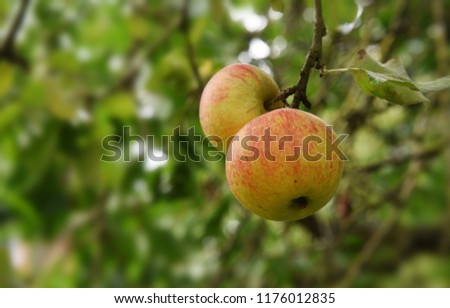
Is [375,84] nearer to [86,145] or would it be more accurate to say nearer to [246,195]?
[246,195]

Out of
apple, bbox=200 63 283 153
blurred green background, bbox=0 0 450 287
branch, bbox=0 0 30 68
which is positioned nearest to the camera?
apple, bbox=200 63 283 153

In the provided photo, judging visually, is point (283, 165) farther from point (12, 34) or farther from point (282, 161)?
point (12, 34)

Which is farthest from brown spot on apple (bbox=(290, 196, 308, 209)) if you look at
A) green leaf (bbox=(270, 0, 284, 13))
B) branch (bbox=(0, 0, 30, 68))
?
branch (bbox=(0, 0, 30, 68))

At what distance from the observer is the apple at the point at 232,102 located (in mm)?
870

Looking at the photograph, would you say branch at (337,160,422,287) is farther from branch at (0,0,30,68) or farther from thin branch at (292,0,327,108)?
branch at (0,0,30,68)

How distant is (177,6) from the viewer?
2.37 metres

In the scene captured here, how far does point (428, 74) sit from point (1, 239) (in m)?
1.84

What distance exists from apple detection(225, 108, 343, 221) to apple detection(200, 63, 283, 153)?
78 millimetres

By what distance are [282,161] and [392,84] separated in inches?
6.3

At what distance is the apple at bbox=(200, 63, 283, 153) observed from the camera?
87cm

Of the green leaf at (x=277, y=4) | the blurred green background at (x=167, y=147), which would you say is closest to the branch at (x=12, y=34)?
the blurred green background at (x=167, y=147)

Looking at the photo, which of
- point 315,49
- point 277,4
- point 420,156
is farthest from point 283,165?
point 420,156
